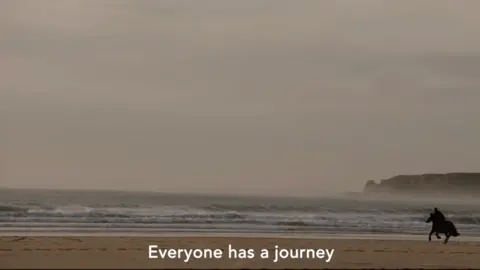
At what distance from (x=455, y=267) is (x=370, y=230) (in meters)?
11.6

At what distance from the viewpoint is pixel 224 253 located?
15.9 meters

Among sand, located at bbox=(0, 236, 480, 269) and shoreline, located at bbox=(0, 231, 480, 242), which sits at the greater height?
shoreline, located at bbox=(0, 231, 480, 242)

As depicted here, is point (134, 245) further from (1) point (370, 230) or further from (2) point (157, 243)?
(1) point (370, 230)

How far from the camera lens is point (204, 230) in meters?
24.1

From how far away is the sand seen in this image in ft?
44.6

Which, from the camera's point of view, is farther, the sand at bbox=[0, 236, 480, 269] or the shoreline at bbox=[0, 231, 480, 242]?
the shoreline at bbox=[0, 231, 480, 242]

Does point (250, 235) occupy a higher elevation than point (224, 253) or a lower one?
higher

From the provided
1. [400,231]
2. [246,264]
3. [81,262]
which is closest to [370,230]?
[400,231]

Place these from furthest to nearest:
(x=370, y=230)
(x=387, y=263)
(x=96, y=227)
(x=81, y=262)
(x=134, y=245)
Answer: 1. (x=370, y=230)
2. (x=96, y=227)
3. (x=134, y=245)
4. (x=387, y=263)
5. (x=81, y=262)

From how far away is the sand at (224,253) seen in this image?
13594 mm

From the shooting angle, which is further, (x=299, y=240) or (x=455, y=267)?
(x=299, y=240)

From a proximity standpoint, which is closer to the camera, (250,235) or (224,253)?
(224,253)

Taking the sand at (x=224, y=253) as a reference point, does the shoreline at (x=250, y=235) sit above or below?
above

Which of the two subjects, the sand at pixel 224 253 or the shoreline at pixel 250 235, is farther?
the shoreline at pixel 250 235
